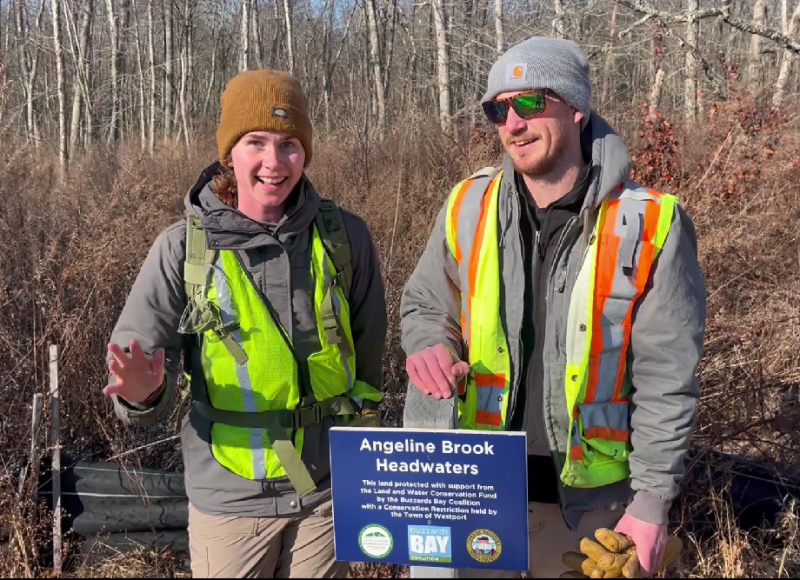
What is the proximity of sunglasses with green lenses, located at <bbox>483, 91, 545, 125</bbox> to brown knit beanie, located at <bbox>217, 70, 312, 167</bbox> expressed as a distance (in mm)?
652

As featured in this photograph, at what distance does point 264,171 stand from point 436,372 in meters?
0.89

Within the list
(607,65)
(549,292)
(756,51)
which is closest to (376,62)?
(607,65)

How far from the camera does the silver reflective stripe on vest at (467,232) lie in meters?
1.96

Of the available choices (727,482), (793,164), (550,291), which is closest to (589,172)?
(550,291)

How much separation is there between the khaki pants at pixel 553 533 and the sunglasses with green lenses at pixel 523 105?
3.89 feet

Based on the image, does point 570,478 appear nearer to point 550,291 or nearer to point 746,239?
point 550,291

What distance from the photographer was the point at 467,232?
197 cm

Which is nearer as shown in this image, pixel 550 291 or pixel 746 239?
pixel 550 291

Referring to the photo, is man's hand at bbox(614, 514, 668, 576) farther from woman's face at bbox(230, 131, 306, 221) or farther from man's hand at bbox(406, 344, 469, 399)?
woman's face at bbox(230, 131, 306, 221)

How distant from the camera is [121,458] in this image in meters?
3.34

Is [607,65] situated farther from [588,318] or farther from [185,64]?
[588,318]

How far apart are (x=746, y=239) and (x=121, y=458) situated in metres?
5.03

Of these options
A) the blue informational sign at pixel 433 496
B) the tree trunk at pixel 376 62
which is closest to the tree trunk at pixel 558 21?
the tree trunk at pixel 376 62

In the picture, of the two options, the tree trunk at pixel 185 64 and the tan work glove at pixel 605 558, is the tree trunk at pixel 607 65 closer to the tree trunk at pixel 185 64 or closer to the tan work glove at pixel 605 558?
the tan work glove at pixel 605 558
